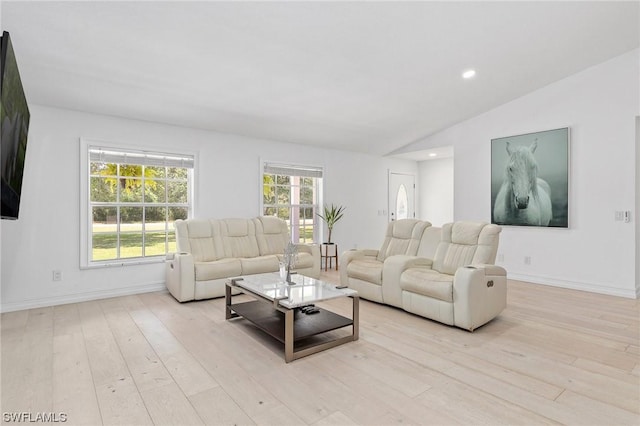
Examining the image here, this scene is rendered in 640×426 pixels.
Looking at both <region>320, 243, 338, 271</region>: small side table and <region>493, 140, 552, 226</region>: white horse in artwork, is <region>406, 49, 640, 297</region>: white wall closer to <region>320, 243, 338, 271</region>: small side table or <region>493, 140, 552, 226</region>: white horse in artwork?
<region>493, 140, 552, 226</region>: white horse in artwork

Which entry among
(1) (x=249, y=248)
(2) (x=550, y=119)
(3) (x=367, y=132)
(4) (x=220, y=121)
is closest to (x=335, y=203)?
(3) (x=367, y=132)

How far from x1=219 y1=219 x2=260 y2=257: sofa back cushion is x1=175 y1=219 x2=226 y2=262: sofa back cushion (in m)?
0.09

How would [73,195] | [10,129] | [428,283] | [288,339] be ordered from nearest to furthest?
1. [10,129]
2. [288,339]
3. [428,283]
4. [73,195]

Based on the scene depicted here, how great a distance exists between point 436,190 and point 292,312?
6431 millimetres

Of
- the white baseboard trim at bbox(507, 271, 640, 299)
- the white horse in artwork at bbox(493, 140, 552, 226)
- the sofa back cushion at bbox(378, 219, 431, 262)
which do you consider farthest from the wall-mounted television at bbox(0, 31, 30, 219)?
the white baseboard trim at bbox(507, 271, 640, 299)

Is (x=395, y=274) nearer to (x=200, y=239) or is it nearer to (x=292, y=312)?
(x=292, y=312)

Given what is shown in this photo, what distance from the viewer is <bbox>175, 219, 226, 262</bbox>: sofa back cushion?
4617 mm

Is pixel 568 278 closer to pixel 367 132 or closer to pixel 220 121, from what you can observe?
pixel 367 132

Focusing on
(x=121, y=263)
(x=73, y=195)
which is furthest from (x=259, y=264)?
(x=73, y=195)

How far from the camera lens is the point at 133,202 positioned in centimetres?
475

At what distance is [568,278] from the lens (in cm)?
491

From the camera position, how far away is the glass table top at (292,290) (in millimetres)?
2819

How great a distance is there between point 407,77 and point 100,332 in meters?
4.30

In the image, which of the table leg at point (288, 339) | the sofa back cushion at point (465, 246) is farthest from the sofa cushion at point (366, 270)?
the table leg at point (288, 339)
